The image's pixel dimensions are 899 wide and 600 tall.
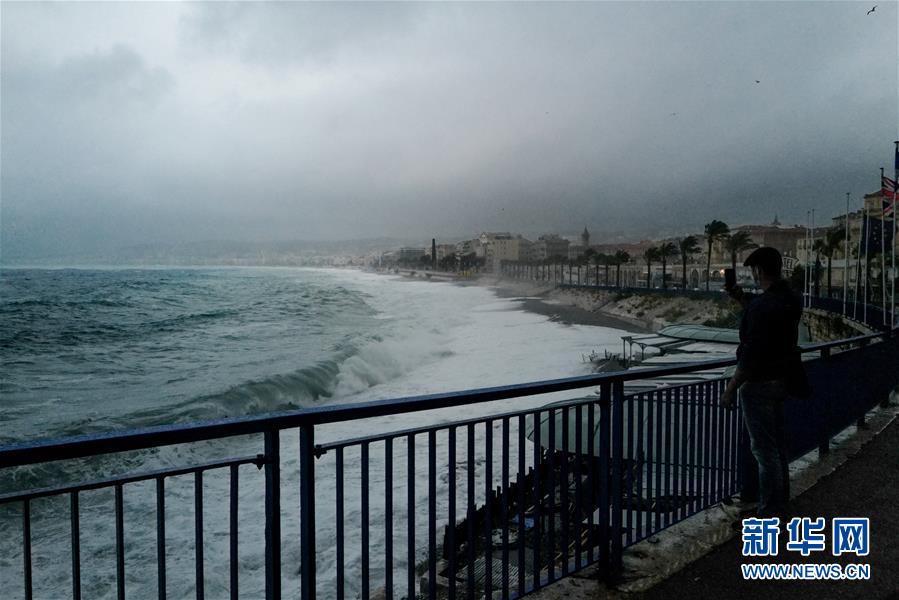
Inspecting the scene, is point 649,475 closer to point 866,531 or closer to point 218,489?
point 866,531

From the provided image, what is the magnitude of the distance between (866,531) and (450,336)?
45.2 meters

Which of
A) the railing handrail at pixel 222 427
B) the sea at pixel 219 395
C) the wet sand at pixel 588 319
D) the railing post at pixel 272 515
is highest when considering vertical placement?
the railing handrail at pixel 222 427

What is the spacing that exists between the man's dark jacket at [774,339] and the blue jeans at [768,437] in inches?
3.3

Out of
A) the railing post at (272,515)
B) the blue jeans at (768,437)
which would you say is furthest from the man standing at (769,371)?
the railing post at (272,515)

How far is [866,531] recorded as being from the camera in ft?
13.6

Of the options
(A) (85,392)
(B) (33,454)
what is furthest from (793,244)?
(B) (33,454)

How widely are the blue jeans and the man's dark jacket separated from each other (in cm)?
8

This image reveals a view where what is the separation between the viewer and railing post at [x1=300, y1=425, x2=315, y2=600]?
7.80 feet

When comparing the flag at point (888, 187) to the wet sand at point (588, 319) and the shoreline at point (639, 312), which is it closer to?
the shoreline at point (639, 312)

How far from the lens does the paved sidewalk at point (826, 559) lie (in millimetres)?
3371

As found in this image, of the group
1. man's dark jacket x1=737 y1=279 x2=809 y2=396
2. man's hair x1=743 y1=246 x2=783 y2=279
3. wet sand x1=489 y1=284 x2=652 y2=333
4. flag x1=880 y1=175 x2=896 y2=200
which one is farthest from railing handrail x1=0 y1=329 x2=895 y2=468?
wet sand x1=489 y1=284 x2=652 y2=333

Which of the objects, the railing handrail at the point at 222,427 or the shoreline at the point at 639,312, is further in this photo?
the shoreline at the point at 639,312

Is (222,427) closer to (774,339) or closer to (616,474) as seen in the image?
(616,474)

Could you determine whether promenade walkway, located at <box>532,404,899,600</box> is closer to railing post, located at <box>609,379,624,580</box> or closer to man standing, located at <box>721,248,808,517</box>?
railing post, located at <box>609,379,624,580</box>
